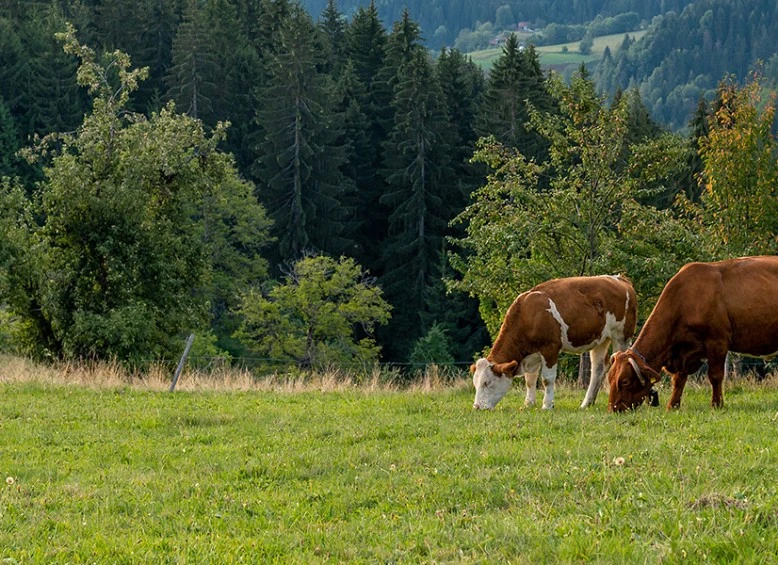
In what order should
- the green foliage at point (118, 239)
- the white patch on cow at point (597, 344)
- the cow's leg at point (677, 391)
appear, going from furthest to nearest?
1. the green foliage at point (118, 239)
2. the white patch on cow at point (597, 344)
3. the cow's leg at point (677, 391)

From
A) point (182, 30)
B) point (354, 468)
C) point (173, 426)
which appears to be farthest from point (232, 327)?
point (354, 468)

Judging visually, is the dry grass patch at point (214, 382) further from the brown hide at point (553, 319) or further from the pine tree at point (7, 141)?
the pine tree at point (7, 141)

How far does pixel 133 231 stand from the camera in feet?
90.4

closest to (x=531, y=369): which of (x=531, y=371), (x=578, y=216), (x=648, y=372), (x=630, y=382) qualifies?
(x=531, y=371)

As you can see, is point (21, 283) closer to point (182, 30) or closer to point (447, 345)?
point (447, 345)

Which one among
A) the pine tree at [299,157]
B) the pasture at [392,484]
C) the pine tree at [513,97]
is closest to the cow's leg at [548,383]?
the pasture at [392,484]

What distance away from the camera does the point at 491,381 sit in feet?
48.3

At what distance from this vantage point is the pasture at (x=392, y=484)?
22.2 feet

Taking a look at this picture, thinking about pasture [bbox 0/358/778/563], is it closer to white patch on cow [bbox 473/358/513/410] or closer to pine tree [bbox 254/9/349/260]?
white patch on cow [bbox 473/358/513/410]

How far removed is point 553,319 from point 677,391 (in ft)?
7.58

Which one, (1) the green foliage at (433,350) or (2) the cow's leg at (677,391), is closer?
(2) the cow's leg at (677,391)

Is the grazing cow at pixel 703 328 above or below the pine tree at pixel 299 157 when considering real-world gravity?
below

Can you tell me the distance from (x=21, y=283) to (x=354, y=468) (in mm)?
20071

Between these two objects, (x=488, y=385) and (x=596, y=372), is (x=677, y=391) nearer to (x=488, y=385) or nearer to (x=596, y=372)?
(x=596, y=372)
